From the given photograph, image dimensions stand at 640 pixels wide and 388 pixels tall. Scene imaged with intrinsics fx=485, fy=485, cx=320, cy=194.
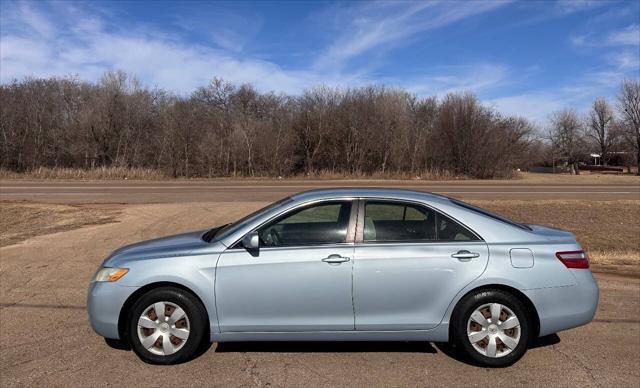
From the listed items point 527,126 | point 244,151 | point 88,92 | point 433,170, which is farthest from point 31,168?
point 527,126

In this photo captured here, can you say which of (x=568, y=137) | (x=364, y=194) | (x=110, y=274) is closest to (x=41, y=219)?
(x=110, y=274)

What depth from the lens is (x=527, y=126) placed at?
48500mm

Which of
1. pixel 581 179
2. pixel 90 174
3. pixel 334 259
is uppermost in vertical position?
pixel 90 174

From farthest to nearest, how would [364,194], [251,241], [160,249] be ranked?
[364,194]
[160,249]
[251,241]

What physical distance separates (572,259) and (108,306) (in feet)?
13.3

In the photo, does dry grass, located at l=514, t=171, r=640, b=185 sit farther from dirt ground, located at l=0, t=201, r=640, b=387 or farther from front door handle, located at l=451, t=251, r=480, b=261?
front door handle, located at l=451, t=251, r=480, b=261

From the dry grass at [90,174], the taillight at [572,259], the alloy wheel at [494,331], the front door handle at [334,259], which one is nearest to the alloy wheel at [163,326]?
the front door handle at [334,259]

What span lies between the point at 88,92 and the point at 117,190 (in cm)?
2193

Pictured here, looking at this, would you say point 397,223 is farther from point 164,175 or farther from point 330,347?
point 164,175

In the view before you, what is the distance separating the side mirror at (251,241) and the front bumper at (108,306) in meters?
1.00

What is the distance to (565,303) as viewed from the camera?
4.18 m

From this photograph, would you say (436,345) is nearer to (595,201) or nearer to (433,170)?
(595,201)

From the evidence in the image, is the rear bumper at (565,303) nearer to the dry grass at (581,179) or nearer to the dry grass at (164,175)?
the dry grass at (164,175)

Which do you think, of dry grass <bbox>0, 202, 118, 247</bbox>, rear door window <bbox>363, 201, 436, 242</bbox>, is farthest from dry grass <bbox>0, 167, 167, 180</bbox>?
rear door window <bbox>363, 201, 436, 242</bbox>
